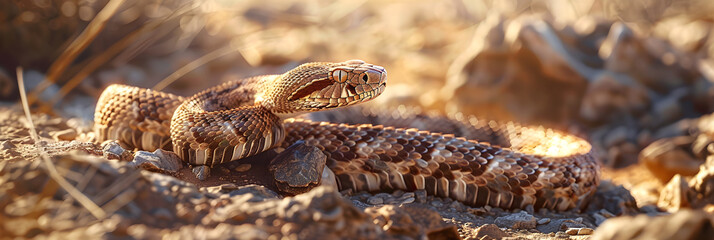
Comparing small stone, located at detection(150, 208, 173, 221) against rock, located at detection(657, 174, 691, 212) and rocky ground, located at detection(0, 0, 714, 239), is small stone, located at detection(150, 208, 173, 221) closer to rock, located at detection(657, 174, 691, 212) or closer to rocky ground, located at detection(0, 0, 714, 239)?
rocky ground, located at detection(0, 0, 714, 239)

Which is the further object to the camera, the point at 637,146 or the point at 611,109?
the point at 611,109

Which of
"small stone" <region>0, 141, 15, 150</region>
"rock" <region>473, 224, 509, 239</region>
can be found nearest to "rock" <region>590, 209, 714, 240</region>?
"rock" <region>473, 224, 509, 239</region>

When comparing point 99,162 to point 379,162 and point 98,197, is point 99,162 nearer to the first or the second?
point 98,197

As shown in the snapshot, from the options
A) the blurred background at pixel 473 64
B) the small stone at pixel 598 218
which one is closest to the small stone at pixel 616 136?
the blurred background at pixel 473 64

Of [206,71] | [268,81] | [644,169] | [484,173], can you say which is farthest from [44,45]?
[644,169]

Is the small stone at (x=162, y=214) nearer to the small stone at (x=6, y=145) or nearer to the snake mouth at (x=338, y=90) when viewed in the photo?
the snake mouth at (x=338, y=90)

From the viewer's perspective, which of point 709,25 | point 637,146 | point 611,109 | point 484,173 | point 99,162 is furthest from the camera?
point 709,25
